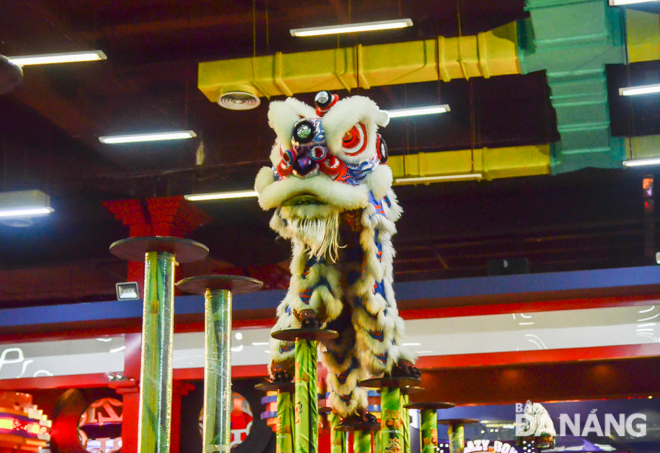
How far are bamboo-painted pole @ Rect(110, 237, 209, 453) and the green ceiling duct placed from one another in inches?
192

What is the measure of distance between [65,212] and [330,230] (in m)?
9.64

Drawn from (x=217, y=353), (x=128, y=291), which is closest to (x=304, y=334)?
(x=217, y=353)

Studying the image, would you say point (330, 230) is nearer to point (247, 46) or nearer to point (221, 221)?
point (247, 46)

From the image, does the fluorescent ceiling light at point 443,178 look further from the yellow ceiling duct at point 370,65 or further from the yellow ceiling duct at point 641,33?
the yellow ceiling duct at point 641,33

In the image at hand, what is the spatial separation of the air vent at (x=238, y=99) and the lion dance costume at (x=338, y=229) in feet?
14.4

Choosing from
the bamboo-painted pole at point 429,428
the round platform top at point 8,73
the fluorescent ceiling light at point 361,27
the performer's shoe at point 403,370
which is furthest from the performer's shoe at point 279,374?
the fluorescent ceiling light at point 361,27

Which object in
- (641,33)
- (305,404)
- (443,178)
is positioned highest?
(641,33)

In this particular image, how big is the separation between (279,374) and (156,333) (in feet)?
3.18

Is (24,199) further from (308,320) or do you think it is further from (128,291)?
(308,320)

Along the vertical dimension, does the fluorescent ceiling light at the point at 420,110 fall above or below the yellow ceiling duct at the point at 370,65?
below

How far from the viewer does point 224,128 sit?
955 cm

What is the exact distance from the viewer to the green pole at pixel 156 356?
218 cm

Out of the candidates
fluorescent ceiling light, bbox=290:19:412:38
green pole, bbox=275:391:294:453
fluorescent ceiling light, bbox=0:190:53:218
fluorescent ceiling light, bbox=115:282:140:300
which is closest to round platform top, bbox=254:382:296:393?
green pole, bbox=275:391:294:453

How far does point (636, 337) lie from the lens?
24.3 feet
